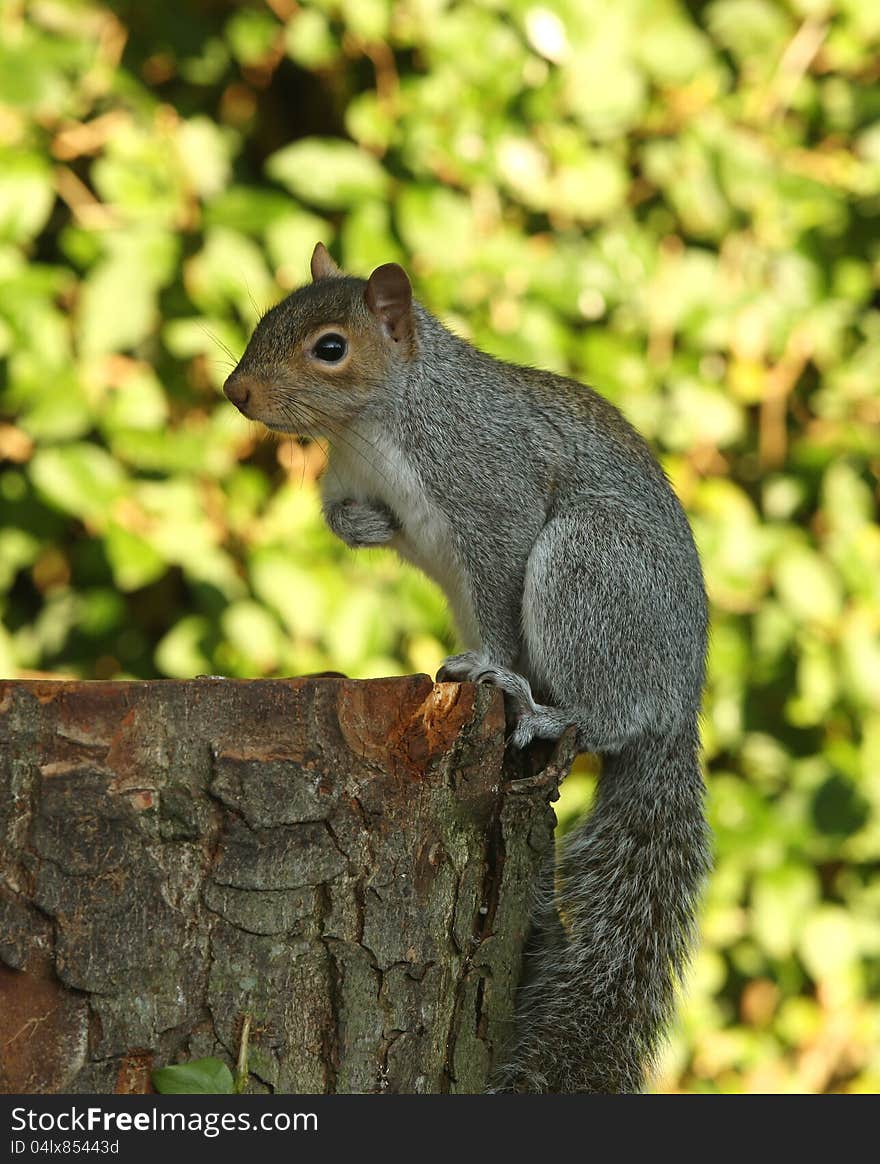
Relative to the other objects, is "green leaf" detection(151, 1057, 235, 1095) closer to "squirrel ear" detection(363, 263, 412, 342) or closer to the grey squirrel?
the grey squirrel

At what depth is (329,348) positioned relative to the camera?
1.80 m

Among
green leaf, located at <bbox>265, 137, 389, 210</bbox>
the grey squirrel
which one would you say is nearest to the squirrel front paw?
the grey squirrel

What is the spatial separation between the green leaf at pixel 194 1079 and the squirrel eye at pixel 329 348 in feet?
2.96

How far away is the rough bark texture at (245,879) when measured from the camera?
4.11ft

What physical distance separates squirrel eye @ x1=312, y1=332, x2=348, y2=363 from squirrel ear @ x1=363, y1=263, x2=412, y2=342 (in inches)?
2.5

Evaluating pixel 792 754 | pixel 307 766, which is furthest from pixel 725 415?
pixel 307 766

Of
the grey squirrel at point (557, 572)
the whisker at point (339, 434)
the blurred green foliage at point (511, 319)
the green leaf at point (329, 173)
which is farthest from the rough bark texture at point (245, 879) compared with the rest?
the green leaf at point (329, 173)

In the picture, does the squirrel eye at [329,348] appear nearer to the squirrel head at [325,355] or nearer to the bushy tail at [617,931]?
the squirrel head at [325,355]

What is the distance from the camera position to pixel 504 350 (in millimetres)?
2287

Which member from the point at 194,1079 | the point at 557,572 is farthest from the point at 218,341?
the point at 194,1079

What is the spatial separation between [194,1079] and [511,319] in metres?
1.46

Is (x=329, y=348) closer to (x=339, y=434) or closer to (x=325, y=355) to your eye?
(x=325, y=355)

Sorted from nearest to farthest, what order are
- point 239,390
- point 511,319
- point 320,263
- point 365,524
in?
1. point 239,390
2. point 365,524
3. point 320,263
4. point 511,319

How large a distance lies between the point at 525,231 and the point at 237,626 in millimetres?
871
